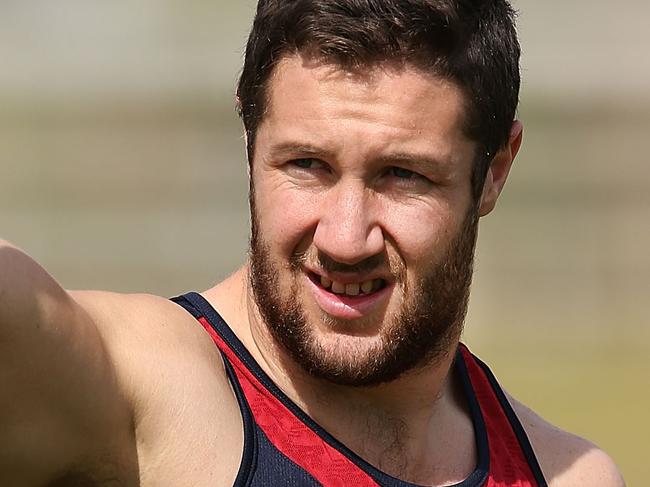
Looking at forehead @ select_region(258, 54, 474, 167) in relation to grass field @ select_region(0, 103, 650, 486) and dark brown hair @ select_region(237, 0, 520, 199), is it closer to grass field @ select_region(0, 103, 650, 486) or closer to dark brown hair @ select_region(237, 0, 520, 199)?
dark brown hair @ select_region(237, 0, 520, 199)

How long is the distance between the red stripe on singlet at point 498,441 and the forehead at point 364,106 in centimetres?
66

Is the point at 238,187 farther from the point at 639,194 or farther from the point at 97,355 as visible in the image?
the point at 97,355

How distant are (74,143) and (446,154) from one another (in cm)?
913

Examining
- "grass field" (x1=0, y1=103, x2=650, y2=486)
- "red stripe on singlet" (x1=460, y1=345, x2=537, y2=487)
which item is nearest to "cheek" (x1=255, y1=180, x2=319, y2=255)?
"red stripe on singlet" (x1=460, y1=345, x2=537, y2=487)

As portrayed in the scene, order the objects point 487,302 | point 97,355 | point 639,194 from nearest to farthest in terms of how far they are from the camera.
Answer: point 97,355
point 487,302
point 639,194

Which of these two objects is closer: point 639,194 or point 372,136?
point 372,136

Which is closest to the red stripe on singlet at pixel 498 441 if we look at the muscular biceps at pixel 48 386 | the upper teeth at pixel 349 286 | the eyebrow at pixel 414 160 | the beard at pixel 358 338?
the beard at pixel 358 338

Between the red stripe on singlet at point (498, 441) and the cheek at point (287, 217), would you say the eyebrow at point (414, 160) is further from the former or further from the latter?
the red stripe on singlet at point (498, 441)

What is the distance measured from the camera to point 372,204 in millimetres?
2564

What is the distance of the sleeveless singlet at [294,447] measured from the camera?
8.03 ft

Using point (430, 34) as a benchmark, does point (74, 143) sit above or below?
below

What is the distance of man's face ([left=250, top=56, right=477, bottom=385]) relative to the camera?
100 inches

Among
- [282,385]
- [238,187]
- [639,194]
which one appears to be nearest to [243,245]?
[238,187]

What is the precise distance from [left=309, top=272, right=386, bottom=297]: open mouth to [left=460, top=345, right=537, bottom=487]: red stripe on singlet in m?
0.48
